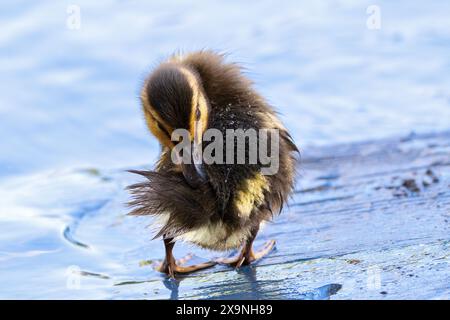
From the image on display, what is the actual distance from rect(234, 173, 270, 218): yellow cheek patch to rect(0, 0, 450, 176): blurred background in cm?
333

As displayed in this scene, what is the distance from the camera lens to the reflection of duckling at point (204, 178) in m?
4.41

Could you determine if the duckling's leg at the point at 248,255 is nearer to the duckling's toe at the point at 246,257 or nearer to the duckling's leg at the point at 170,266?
the duckling's toe at the point at 246,257

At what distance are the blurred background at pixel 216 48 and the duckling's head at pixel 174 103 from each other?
304 centimetres

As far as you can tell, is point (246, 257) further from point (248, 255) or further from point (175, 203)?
point (175, 203)

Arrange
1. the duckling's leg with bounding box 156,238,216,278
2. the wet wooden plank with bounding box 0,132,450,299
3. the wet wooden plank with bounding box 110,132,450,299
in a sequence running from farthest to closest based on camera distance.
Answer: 1. the duckling's leg with bounding box 156,238,216,278
2. the wet wooden plank with bounding box 0,132,450,299
3. the wet wooden plank with bounding box 110,132,450,299

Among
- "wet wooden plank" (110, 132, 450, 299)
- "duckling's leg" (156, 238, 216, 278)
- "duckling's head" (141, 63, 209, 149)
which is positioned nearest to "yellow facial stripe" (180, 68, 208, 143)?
"duckling's head" (141, 63, 209, 149)

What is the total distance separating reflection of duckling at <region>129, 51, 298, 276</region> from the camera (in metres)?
4.41

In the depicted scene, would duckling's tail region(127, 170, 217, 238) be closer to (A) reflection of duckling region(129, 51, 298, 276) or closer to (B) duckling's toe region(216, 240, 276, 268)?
(A) reflection of duckling region(129, 51, 298, 276)

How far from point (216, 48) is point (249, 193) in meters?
3.06

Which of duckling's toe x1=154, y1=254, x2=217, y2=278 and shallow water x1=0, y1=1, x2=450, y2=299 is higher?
shallow water x1=0, y1=1, x2=450, y2=299

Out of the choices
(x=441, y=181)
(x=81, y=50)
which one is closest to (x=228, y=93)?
(x=441, y=181)

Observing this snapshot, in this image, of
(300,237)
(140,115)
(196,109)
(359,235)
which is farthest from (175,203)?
(140,115)

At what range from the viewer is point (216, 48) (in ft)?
23.9
